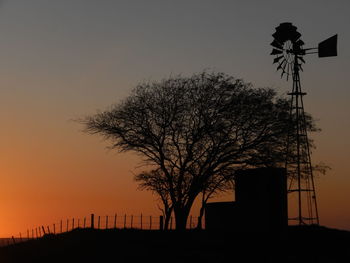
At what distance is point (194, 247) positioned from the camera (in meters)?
49.3

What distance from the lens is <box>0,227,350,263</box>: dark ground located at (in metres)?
45.4

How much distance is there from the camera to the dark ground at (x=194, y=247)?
149 feet

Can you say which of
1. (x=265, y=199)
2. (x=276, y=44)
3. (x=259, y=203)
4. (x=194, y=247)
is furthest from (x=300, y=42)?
(x=194, y=247)

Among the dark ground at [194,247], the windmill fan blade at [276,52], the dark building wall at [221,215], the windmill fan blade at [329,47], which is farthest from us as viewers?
the windmill fan blade at [276,52]

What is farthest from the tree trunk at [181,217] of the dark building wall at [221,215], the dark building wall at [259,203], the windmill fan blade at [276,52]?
the windmill fan blade at [276,52]

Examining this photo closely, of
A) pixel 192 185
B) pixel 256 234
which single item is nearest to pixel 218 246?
pixel 256 234

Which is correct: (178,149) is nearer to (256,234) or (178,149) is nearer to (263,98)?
(263,98)

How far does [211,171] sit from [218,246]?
12262 mm

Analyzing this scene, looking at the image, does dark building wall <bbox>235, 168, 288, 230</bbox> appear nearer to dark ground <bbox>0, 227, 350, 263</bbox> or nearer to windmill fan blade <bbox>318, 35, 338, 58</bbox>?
dark ground <bbox>0, 227, 350, 263</bbox>

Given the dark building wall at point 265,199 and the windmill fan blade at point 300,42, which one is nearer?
the dark building wall at point 265,199

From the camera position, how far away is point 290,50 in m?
55.2

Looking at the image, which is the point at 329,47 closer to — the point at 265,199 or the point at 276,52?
the point at 276,52

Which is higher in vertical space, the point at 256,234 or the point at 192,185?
the point at 192,185

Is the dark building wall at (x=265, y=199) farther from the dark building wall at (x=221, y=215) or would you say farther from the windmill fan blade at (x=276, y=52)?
the windmill fan blade at (x=276, y=52)
